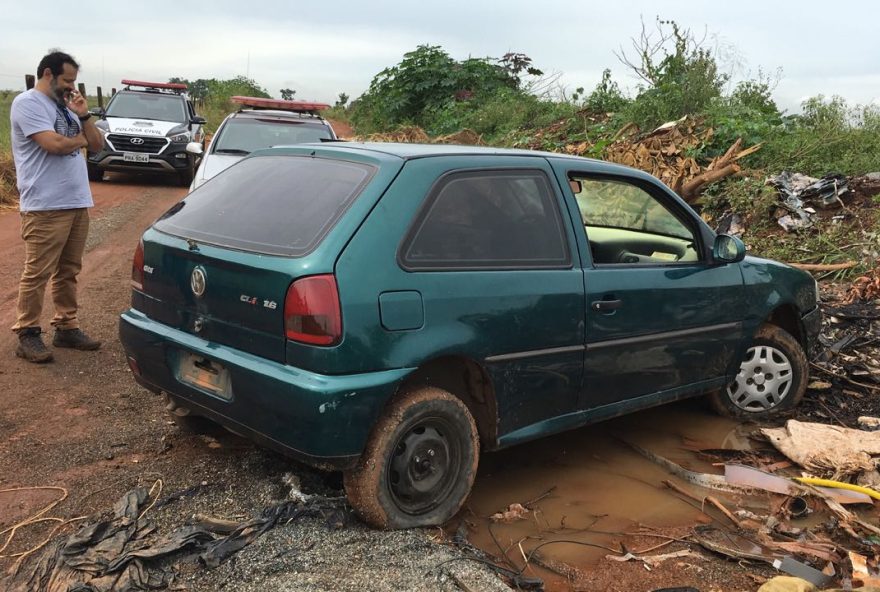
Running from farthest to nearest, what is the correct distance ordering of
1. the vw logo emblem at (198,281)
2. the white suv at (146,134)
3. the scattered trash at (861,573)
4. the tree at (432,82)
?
the tree at (432,82)
the white suv at (146,134)
the vw logo emblem at (198,281)
the scattered trash at (861,573)

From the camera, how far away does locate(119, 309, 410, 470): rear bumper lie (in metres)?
2.99

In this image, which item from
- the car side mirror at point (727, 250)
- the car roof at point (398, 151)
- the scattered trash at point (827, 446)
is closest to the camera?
the car roof at point (398, 151)

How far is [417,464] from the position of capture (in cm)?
336

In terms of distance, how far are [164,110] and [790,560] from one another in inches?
567

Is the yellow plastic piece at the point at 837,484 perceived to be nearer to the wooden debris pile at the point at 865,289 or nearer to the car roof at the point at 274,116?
the wooden debris pile at the point at 865,289

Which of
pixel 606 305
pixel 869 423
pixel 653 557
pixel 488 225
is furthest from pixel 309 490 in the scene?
pixel 869 423

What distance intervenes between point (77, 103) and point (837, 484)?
530 cm

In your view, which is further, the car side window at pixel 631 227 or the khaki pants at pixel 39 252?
the khaki pants at pixel 39 252

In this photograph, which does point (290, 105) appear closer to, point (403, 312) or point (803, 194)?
point (803, 194)

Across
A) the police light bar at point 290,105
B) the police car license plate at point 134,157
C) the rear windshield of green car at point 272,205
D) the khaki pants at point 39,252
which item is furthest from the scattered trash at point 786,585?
the police car license plate at point 134,157

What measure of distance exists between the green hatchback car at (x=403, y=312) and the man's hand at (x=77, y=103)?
203cm

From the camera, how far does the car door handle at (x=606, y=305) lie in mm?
3848

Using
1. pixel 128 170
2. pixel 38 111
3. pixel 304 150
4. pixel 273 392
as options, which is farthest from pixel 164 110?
pixel 273 392

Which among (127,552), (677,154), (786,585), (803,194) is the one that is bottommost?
(786,585)
